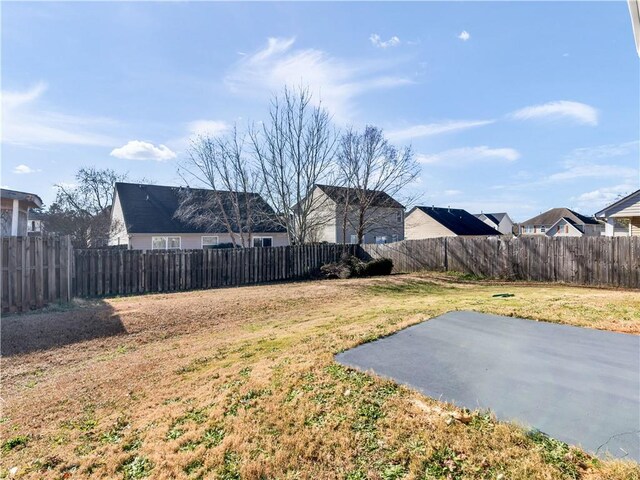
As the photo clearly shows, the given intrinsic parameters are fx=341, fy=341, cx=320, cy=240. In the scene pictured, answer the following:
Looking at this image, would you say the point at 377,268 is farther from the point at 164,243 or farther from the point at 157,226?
Answer: the point at 157,226

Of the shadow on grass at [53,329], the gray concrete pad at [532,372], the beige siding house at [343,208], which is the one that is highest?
the beige siding house at [343,208]

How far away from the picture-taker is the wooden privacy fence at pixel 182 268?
11906 mm

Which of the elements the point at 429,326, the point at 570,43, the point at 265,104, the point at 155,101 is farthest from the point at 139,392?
the point at 265,104

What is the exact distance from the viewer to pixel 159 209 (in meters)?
22.9

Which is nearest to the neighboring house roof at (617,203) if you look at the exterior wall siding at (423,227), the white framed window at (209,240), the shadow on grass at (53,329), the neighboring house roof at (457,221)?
the shadow on grass at (53,329)

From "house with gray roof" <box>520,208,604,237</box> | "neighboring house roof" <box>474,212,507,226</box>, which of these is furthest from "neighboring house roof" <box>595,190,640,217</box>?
"neighboring house roof" <box>474,212,507,226</box>

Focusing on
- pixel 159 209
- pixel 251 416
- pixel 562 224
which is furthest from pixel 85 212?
pixel 562 224

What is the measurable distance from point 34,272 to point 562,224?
64.2m

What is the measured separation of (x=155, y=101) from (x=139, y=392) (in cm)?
1066

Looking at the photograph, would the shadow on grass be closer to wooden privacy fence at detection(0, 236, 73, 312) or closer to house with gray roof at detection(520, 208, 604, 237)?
wooden privacy fence at detection(0, 236, 73, 312)

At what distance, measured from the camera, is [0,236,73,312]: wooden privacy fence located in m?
7.99

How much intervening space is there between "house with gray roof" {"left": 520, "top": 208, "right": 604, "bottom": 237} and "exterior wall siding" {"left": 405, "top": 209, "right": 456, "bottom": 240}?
2433 cm

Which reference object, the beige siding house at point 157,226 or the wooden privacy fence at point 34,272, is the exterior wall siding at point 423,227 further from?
the wooden privacy fence at point 34,272

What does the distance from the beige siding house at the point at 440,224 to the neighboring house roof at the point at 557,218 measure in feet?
79.7
